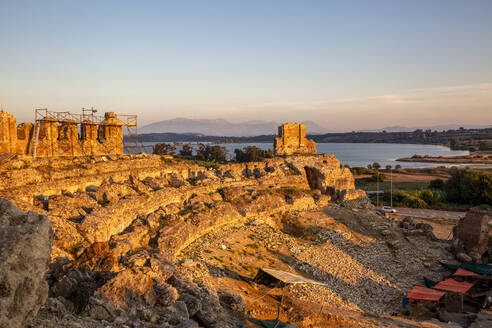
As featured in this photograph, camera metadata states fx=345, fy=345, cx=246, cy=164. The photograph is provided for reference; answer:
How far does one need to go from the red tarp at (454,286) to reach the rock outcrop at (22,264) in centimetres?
1462

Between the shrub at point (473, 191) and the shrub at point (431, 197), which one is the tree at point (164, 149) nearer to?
the shrub at point (431, 197)

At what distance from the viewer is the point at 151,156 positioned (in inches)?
805

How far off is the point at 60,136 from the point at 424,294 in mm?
19134

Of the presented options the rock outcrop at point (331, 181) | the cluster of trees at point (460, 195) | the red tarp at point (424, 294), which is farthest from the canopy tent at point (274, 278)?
the cluster of trees at point (460, 195)

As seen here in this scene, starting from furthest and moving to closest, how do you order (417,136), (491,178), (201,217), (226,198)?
(417,136), (491,178), (226,198), (201,217)

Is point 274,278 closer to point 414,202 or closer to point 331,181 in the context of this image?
point 331,181

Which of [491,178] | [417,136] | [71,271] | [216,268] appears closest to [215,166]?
[216,268]

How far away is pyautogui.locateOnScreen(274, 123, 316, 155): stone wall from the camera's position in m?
27.5

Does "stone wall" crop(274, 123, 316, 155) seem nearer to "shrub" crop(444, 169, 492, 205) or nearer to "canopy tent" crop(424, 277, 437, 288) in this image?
"canopy tent" crop(424, 277, 437, 288)

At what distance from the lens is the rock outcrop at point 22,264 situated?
11.2ft

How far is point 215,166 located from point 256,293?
13.1 metres

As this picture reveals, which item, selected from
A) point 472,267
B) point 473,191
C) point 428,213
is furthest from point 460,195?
point 472,267

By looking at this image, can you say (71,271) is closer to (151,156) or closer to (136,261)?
(136,261)

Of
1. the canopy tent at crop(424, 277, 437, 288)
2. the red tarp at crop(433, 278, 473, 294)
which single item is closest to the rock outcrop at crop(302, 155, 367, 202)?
the canopy tent at crop(424, 277, 437, 288)
